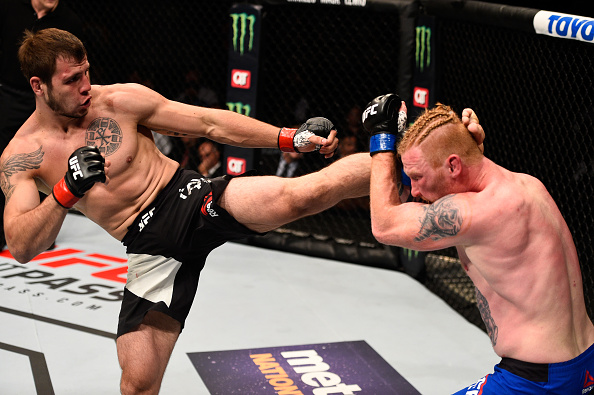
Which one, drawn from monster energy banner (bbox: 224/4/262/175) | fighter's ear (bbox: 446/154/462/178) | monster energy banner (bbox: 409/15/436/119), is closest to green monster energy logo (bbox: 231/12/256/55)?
monster energy banner (bbox: 224/4/262/175)

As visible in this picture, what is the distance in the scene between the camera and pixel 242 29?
17.2ft

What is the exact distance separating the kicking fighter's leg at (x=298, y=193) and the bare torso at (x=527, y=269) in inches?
18.3

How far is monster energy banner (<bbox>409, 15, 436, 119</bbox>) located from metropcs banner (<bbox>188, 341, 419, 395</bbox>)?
67.0 inches

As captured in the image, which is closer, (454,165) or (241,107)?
(454,165)

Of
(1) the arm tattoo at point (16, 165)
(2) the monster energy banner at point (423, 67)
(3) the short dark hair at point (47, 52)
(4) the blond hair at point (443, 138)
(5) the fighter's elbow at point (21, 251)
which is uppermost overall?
(2) the monster energy banner at point (423, 67)

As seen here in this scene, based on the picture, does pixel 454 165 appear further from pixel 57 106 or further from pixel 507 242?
pixel 57 106

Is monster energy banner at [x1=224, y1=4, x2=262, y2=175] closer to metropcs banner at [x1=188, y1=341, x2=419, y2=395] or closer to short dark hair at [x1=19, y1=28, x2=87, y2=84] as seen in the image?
metropcs banner at [x1=188, y1=341, x2=419, y2=395]

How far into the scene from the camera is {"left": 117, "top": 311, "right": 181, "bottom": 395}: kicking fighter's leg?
2.69m

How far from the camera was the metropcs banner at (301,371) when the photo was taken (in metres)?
3.38

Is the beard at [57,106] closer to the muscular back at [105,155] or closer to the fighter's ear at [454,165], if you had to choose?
the muscular back at [105,155]

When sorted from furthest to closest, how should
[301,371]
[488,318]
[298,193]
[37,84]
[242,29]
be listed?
[242,29] < [301,371] < [37,84] < [298,193] < [488,318]

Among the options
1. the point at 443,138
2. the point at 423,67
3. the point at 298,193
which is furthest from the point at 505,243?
the point at 423,67

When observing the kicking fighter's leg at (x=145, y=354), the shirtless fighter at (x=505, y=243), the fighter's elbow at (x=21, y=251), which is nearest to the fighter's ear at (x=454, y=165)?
the shirtless fighter at (x=505, y=243)

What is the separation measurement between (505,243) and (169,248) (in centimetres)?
129
